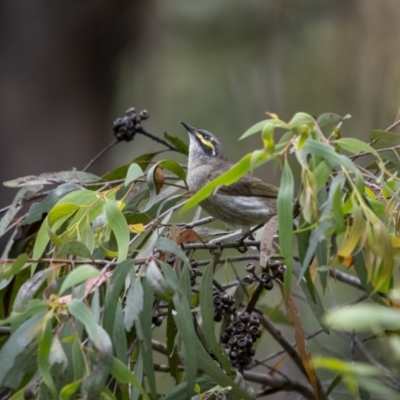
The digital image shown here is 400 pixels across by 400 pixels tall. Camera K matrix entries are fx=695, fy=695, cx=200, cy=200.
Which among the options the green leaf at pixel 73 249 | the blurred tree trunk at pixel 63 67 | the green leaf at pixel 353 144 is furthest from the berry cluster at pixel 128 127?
the blurred tree trunk at pixel 63 67

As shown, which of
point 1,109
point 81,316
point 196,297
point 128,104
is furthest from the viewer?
point 128,104

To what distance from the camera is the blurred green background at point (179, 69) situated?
14.1ft

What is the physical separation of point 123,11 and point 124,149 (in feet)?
8.08

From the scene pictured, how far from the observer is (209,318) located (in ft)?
5.79

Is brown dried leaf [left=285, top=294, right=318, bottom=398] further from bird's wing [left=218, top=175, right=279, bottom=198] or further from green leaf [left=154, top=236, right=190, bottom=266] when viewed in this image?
bird's wing [left=218, top=175, right=279, bottom=198]

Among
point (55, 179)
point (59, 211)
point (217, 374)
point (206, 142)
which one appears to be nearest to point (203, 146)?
point (206, 142)

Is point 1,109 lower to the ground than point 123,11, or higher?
lower

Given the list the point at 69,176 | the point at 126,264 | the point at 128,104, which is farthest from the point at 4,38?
the point at 126,264

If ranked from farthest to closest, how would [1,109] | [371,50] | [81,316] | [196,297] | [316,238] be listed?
[371,50], [1,109], [196,297], [316,238], [81,316]

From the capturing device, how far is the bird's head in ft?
10.3

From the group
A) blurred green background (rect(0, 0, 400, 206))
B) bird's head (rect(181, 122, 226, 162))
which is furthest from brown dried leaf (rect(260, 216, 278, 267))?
blurred green background (rect(0, 0, 400, 206))

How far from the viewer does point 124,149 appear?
6672mm

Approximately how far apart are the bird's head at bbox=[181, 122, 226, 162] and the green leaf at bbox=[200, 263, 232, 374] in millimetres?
1338

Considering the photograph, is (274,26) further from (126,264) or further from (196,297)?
(126,264)
